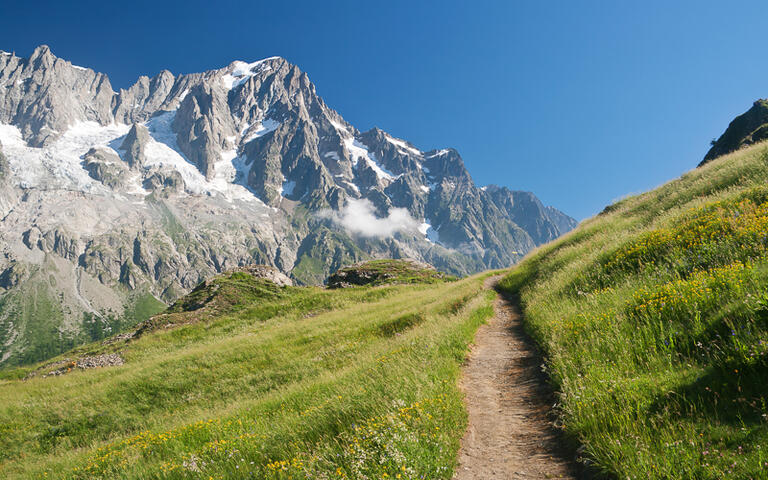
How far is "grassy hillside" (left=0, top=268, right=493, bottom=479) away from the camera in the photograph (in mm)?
5801

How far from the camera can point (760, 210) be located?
9.36m

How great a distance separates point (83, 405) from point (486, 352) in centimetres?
1985

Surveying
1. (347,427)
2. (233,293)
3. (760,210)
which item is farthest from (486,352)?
(233,293)

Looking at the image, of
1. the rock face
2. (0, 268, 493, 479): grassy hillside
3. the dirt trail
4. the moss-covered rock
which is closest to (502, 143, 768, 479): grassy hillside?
the dirt trail

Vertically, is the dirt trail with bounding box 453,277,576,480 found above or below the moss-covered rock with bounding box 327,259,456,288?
below

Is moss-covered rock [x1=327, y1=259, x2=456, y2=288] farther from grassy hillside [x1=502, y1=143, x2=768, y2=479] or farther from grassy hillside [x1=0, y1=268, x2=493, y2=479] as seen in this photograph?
grassy hillside [x1=502, y1=143, x2=768, y2=479]

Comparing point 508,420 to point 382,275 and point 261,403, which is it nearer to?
point 261,403

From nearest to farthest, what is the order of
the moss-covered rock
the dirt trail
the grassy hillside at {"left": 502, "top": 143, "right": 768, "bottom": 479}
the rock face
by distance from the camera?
the grassy hillside at {"left": 502, "top": 143, "right": 768, "bottom": 479}
the dirt trail
the moss-covered rock
the rock face

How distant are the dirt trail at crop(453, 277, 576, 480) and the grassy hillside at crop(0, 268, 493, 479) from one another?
46cm

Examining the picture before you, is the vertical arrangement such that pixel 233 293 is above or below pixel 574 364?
above

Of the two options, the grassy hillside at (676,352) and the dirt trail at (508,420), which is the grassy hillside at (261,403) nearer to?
the dirt trail at (508,420)

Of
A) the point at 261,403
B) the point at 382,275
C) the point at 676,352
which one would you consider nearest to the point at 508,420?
the point at 676,352

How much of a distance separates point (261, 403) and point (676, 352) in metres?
11.6

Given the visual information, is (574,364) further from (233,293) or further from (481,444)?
(233,293)
